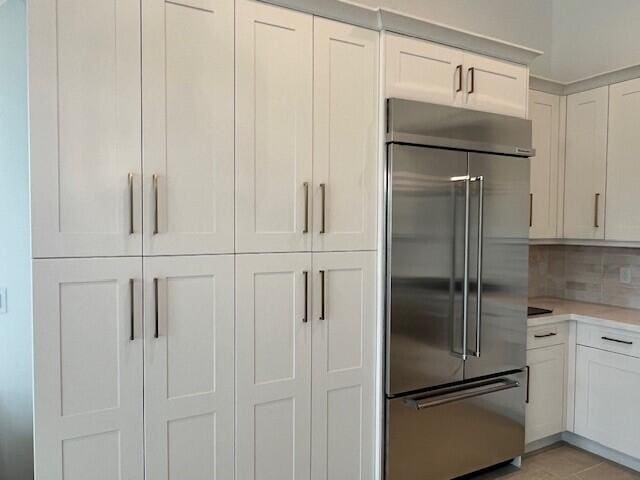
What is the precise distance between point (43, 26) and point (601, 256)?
12.2 ft

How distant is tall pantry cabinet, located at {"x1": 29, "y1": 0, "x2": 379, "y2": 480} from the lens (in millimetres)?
1657

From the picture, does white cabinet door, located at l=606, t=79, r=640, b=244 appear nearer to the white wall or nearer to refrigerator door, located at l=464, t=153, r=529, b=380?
refrigerator door, located at l=464, t=153, r=529, b=380

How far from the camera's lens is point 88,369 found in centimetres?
171

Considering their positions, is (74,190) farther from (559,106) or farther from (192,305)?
(559,106)

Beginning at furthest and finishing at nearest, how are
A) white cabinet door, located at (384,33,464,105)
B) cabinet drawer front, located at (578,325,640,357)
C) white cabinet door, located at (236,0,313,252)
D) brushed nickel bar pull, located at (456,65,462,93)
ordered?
1. cabinet drawer front, located at (578,325,640,357)
2. brushed nickel bar pull, located at (456,65,462,93)
3. white cabinet door, located at (384,33,464,105)
4. white cabinet door, located at (236,0,313,252)

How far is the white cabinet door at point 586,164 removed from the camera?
126 inches

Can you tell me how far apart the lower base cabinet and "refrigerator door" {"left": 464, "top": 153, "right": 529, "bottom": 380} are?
25.4 inches

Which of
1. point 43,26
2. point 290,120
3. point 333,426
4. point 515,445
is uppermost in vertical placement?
point 43,26

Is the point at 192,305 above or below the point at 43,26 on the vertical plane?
below

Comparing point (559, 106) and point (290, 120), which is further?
point (559, 106)

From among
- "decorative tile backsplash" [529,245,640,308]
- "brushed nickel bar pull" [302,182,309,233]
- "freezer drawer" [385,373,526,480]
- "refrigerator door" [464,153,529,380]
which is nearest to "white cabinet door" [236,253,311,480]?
"brushed nickel bar pull" [302,182,309,233]

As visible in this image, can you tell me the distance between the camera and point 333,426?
2.26 meters

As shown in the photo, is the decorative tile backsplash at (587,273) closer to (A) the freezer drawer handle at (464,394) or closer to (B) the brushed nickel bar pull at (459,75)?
(A) the freezer drawer handle at (464,394)

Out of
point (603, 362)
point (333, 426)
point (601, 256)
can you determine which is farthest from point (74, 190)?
point (601, 256)
